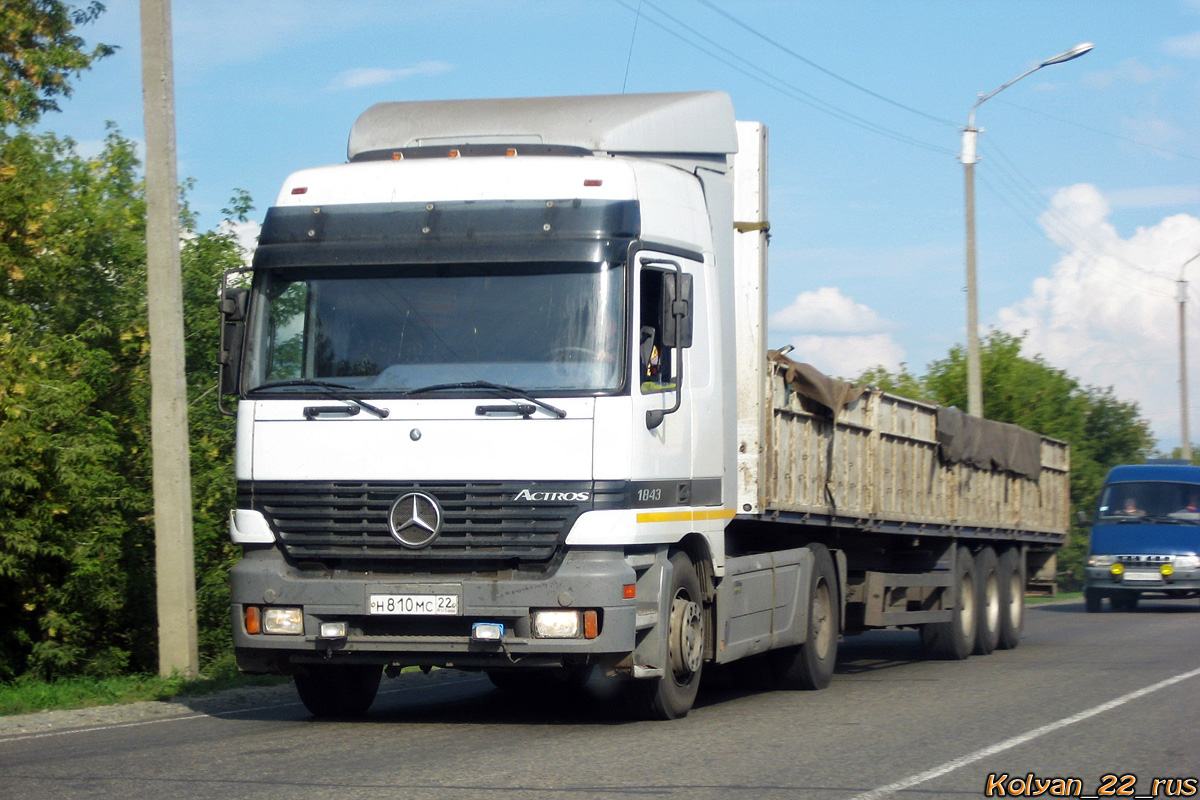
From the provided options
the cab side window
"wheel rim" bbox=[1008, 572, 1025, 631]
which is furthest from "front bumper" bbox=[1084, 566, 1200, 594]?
the cab side window

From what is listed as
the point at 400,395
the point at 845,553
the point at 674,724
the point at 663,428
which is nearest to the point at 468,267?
the point at 400,395

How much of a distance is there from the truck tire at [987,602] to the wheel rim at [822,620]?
4.45 metres

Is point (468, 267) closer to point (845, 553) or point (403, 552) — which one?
point (403, 552)

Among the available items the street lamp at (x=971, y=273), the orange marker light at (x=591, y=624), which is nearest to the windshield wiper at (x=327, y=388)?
the orange marker light at (x=591, y=624)

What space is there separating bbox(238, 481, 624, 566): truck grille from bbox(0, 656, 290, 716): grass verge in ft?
11.2

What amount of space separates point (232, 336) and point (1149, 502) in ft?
72.1

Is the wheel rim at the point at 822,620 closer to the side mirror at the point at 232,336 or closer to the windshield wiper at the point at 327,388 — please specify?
the windshield wiper at the point at 327,388

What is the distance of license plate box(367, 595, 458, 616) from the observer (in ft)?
27.6

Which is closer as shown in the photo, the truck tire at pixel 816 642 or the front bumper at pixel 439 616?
the front bumper at pixel 439 616

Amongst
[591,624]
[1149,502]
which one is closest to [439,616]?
[591,624]

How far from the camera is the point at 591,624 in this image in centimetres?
839

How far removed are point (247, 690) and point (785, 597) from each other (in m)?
4.18

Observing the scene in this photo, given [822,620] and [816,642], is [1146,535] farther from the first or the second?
[816,642]

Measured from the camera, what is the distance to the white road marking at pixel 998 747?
6770 mm
